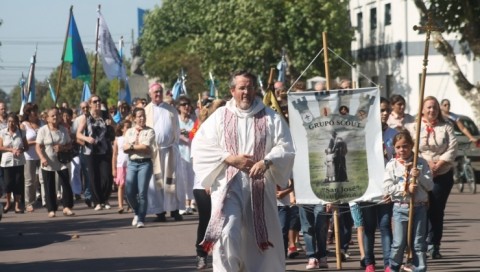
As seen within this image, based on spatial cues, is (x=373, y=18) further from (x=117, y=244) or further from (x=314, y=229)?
(x=314, y=229)

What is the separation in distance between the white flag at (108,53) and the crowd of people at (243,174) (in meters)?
6.72

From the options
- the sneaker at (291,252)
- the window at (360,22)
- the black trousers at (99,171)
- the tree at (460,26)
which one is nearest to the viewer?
the sneaker at (291,252)

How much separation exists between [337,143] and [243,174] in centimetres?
277

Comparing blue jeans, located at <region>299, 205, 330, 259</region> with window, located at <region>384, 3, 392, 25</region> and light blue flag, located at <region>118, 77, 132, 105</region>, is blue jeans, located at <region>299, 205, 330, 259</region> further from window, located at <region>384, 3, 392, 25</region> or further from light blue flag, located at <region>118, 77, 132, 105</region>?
window, located at <region>384, 3, 392, 25</region>

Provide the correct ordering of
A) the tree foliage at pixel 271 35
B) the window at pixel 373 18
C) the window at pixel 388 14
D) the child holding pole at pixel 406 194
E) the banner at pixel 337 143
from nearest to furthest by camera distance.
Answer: the child holding pole at pixel 406 194, the banner at pixel 337 143, the tree foliage at pixel 271 35, the window at pixel 388 14, the window at pixel 373 18

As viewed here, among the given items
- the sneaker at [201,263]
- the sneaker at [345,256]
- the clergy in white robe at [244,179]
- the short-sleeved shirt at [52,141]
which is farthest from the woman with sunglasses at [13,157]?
the clergy in white robe at [244,179]

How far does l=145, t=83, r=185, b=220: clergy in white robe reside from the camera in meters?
21.2

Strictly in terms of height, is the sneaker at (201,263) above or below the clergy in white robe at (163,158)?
below

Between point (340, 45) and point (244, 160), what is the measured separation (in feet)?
157

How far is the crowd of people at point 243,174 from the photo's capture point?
11609 millimetres

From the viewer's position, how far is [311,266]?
565 inches

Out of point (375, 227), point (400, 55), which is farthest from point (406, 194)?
point (400, 55)

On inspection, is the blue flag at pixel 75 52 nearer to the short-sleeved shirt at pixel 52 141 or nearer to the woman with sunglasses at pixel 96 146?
the woman with sunglasses at pixel 96 146

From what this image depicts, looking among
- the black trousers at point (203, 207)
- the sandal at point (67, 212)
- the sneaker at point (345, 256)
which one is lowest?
the sandal at point (67, 212)
